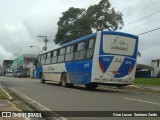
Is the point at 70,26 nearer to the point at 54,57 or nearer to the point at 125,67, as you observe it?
the point at 54,57

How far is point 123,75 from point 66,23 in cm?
4525

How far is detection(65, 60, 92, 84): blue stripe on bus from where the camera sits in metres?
22.8

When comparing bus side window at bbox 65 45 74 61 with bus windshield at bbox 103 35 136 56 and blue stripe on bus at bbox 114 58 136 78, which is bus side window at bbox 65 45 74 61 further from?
blue stripe on bus at bbox 114 58 136 78

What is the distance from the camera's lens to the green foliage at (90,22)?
2232 inches

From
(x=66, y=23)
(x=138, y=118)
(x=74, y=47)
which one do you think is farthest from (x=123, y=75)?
(x=66, y=23)

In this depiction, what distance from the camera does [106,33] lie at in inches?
871

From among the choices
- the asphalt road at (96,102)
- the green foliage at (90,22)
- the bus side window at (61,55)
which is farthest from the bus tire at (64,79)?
the green foliage at (90,22)

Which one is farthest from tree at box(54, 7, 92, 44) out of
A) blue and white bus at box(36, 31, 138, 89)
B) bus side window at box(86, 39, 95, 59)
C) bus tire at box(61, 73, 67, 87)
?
bus side window at box(86, 39, 95, 59)

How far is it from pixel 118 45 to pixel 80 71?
→ 342 centimetres

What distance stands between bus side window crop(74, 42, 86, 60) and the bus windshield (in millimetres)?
2220

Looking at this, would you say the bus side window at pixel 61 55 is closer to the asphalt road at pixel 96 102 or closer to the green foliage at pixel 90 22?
the asphalt road at pixel 96 102

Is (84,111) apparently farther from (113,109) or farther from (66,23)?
(66,23)

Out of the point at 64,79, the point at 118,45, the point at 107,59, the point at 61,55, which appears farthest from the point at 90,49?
the point at 61,55

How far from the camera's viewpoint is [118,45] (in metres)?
22.3
